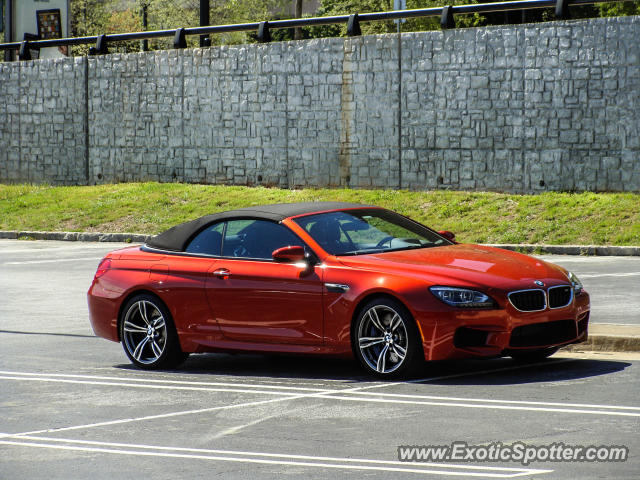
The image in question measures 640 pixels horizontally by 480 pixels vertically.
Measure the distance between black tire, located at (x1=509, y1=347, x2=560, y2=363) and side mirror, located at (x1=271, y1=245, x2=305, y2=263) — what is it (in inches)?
70.1

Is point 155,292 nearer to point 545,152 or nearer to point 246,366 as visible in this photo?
point 246,366

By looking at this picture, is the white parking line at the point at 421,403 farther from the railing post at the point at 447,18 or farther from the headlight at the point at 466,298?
the railing post at the point at 447,18

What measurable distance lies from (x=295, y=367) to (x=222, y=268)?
3.40 feet

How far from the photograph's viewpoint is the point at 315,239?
31.7 ft

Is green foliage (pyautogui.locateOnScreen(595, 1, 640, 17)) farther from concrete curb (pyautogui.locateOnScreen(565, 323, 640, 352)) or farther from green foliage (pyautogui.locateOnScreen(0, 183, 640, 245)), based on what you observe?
concrete curb (pyautogui.locateOnScreen(565, 323, 640, 352))

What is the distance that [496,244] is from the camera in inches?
886

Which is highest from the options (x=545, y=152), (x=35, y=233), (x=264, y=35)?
(x=264, y=35)

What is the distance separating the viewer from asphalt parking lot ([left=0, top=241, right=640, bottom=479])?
640 cm

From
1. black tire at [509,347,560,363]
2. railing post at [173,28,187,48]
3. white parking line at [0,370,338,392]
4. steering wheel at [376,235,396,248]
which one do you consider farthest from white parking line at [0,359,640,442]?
railing post at [173,28,187,48]

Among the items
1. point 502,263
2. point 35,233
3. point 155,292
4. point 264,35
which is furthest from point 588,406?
point 264,35

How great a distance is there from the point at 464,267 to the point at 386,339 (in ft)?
2.64

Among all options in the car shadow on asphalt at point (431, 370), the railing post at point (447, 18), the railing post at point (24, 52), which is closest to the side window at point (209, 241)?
the car shadow on asphalt at point (431, 370)

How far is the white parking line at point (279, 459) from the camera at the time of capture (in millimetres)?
6125

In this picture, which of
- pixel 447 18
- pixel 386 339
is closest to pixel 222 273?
pixel 386 339
